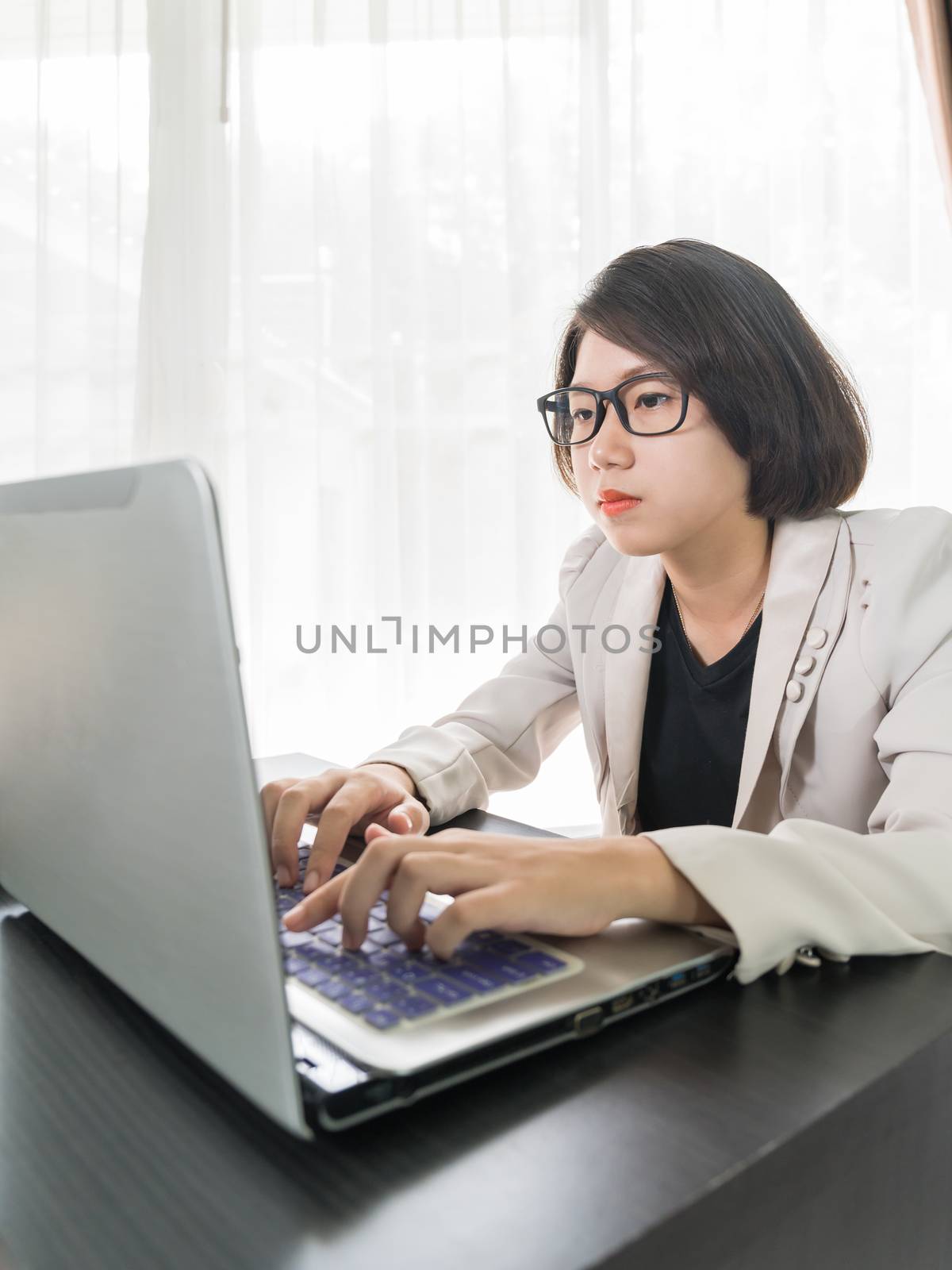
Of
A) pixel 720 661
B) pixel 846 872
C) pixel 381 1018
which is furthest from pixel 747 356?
pixel 381 1018

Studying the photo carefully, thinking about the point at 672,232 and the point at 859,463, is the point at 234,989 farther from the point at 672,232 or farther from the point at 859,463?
the point at 672,232

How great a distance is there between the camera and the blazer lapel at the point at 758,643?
1015 millimetres

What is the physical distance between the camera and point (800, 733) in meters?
1.03

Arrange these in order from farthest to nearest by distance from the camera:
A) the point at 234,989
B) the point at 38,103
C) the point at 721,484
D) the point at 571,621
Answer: the point at 38,103 < the point at 571,621 < the point at 721,484 < the point at 234,989

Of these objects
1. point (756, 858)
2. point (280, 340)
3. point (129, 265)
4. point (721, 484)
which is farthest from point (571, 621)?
point (129, 265)

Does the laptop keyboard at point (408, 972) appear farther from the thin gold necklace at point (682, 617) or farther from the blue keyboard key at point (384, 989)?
the thin gold necklace at point (682, 617)

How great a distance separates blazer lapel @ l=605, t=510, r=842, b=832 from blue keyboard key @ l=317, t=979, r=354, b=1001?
2.05ft

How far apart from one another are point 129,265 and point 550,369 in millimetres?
1084

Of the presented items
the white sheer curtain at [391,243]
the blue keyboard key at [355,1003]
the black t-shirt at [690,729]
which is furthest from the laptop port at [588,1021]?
the white sheer curtain at [391,243]

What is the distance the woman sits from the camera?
62cm

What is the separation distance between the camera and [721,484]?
1114 mm

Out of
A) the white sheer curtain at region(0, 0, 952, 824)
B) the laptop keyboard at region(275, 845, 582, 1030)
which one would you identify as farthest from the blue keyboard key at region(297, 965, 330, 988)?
the white sheer curtain at region(0, 0, 952, 824)

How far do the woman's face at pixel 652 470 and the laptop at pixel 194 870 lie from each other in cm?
57

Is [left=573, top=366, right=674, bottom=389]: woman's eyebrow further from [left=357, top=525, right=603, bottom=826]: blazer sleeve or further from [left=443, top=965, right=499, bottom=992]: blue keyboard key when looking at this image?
[left=443, top=965, right=499, bottom=992]: blue keyboard key
